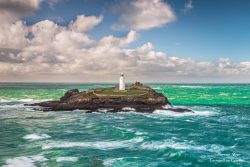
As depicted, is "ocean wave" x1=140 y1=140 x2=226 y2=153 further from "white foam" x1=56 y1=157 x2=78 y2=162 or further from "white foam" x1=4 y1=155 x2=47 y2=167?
"white foam" x1=4 y1=155 x2=47 y2=167

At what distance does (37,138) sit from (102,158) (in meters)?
10.7

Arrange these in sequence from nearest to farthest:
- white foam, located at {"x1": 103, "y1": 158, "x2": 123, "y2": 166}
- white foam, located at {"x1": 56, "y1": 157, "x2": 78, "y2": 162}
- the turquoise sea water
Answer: white foam, located at {"x1": 103, "y1": 158, "x2": 123, "y2": 166} → white foam, located at {"x1": 56, "y1": 157, "x2": 78, "y2": 162} → the turquoise sea water

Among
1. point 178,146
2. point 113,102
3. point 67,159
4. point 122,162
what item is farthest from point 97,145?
point 113,102

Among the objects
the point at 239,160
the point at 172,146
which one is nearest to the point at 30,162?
the point at 172,146

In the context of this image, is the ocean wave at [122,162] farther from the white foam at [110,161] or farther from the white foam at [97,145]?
the white foam at [97,145]

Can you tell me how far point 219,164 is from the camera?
2673cm

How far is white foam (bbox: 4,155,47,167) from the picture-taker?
25.8m

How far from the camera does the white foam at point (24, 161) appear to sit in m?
25.8

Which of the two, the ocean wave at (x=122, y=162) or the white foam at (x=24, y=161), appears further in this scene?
the ocean wave at (x=122, y=162)

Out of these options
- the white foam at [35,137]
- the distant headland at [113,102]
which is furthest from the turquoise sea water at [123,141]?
the distant headland at [113,102]

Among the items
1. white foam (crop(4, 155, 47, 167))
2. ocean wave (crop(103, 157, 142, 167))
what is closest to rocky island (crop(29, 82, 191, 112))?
ocean wave (crop(103, 157, 142, 167))

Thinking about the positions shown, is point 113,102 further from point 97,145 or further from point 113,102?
point 97,145

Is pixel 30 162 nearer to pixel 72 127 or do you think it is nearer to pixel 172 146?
pixel 172 146

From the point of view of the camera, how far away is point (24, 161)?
2673cm
